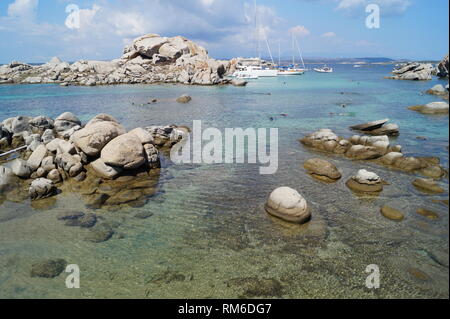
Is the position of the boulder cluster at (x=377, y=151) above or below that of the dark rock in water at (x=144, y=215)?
above

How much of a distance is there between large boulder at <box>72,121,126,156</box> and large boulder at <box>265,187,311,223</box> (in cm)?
1079

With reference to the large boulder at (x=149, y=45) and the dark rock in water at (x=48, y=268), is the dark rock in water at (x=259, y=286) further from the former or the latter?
the large boulder at (x=149, y=45)

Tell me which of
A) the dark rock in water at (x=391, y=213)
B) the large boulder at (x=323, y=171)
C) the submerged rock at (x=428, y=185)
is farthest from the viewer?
the large boulder at (x=323, y=171)

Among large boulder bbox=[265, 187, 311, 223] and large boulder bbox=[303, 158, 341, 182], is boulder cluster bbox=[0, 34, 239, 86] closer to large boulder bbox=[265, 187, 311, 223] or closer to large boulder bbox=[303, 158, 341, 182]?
large boulder bbox=[303, 158, 341, 182]

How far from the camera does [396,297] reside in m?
8.13

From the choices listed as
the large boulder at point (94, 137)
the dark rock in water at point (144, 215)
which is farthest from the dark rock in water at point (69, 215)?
the large boulder at point (94, 137)

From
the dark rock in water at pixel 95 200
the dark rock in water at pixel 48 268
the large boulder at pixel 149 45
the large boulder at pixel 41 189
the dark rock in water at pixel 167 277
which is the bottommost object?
the dark rock in water at pixel 167 277

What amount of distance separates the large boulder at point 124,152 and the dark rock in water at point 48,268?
680 centimetres

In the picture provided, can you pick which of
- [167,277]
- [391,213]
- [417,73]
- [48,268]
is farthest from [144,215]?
[417,73]

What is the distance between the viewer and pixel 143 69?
97.6 metres

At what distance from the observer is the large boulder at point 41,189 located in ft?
47.3

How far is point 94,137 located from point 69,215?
5.31m

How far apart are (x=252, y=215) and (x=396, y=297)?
6167 millimetres

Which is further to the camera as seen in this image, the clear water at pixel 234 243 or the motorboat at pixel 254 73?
the motorboat at pixel 254 73
